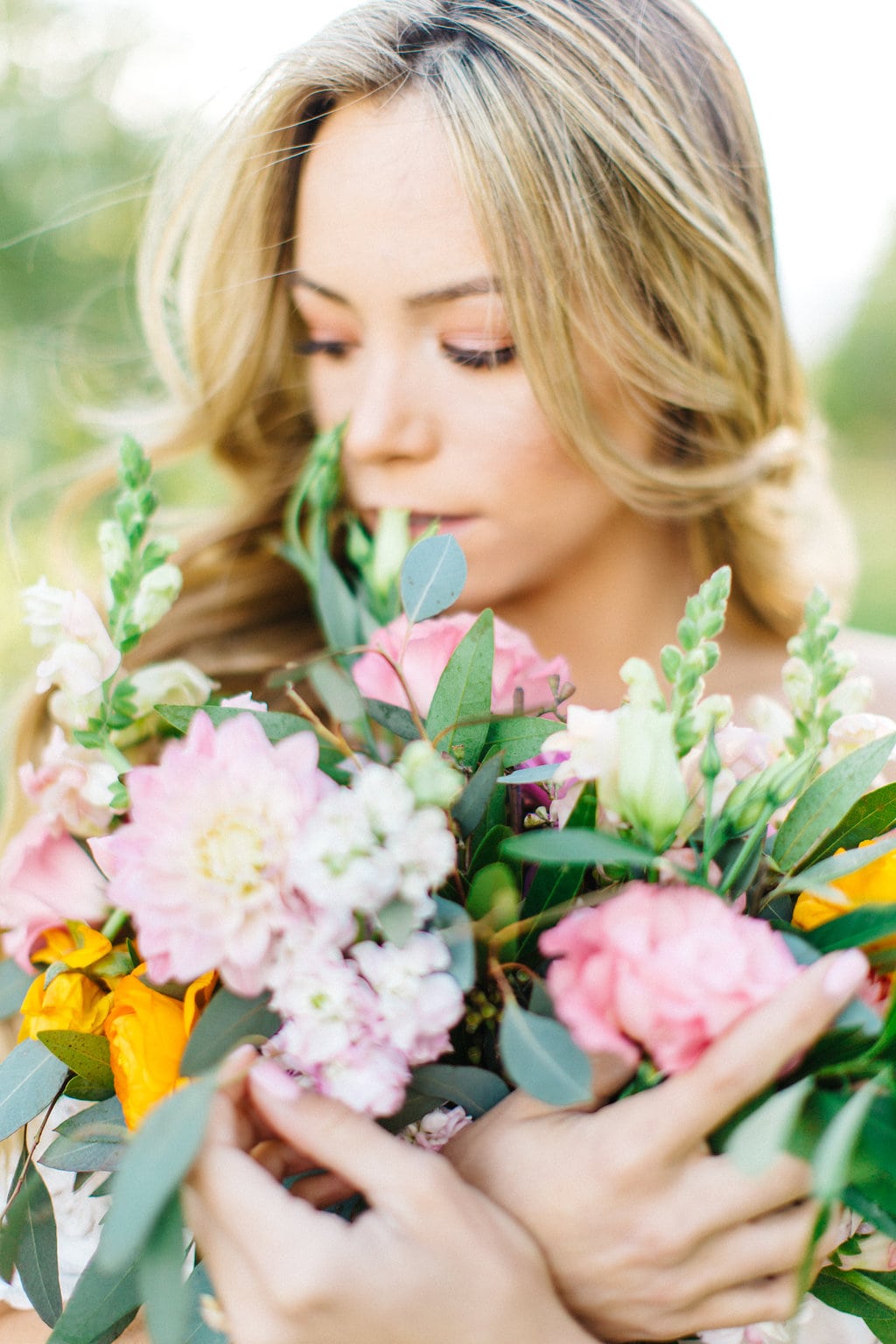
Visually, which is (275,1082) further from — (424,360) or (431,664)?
(424,360)

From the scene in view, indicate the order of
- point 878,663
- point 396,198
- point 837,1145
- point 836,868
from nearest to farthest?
1. point 837,1145
2. point 836,868
3. point 396,198
4. point 878,663

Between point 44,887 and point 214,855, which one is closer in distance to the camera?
point 214,855

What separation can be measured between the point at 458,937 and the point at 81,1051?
22 centimetres

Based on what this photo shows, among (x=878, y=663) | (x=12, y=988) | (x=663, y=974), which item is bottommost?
(x=878, y=663)

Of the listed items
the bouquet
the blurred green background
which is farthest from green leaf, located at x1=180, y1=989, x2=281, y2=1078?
the blurred green background

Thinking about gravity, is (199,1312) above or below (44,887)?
below

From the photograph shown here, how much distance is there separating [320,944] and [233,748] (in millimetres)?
87

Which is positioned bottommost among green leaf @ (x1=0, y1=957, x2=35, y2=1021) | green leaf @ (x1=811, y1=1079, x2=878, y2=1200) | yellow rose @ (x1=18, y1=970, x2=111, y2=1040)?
green leaf @ (x1=0, y1=957, x2=35, y2=1021)

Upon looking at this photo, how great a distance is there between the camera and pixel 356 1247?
0.39 m

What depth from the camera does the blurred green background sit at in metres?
0.92

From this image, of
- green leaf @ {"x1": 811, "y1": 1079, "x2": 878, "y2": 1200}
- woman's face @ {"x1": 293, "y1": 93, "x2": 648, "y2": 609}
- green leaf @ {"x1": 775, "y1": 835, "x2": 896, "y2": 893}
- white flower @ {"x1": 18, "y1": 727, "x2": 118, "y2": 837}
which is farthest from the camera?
woman's face @ {"x1": 293, "y1": 93, "x2": 648, "y2": 609}

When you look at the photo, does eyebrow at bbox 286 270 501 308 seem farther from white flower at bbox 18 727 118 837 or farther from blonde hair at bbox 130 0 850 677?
white flower at bbox 18 727 118 837

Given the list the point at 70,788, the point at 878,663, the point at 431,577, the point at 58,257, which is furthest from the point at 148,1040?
the point at 58,257

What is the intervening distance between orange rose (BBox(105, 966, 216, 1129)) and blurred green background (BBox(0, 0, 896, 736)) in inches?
22.2
